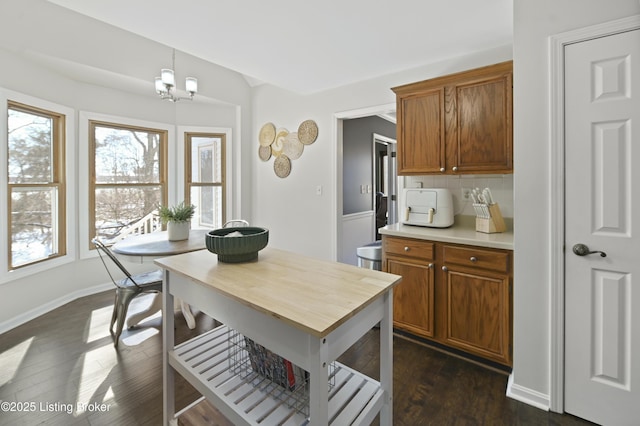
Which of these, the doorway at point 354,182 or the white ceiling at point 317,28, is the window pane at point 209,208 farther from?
the white ceiling at point 317,28

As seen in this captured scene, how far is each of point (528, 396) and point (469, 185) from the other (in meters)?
1.66

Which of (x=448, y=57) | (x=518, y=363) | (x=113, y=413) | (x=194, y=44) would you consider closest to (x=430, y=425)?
(x=518, y=363)

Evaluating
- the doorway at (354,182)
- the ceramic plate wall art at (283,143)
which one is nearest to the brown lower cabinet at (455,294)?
the doorway at (354,182)

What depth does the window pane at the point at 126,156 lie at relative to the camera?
3682mm

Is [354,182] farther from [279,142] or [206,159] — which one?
[206,159]

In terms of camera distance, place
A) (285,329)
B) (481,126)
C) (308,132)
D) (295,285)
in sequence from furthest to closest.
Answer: (308,132) → (481,126) → (295,285) → (285,329)

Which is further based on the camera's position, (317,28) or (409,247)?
(409,247)

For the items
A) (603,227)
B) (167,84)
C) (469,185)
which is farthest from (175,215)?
(603,227)

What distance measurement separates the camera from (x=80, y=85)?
339 cm

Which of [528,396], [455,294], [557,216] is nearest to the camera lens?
[557,216]

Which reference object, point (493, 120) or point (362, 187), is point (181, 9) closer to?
point (493, 120)

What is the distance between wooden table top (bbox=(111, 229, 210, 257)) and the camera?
8.04 ft

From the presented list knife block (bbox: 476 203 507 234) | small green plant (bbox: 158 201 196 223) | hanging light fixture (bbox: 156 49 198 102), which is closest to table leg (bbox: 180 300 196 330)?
small green plant (bbox: 158 201 196 223)

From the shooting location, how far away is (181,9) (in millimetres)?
2016
